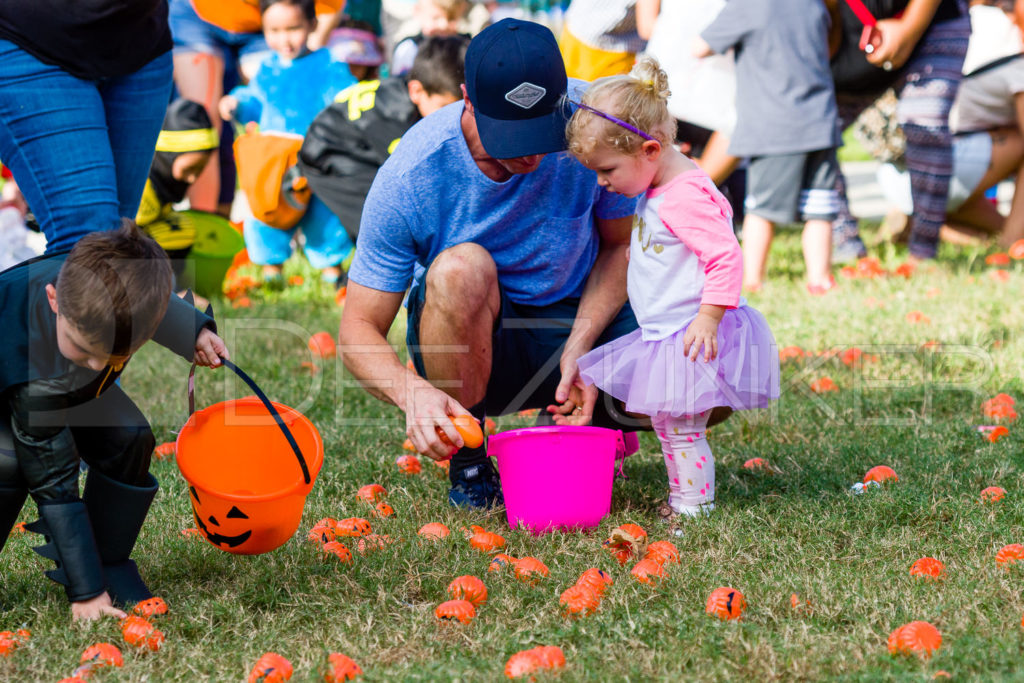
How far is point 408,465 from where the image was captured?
3.56 meters

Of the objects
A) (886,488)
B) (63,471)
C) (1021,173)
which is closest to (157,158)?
(63,471)

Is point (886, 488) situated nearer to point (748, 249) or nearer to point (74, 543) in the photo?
point (74, 543)

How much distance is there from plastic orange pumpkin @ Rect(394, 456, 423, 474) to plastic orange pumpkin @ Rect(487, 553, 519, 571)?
87cm

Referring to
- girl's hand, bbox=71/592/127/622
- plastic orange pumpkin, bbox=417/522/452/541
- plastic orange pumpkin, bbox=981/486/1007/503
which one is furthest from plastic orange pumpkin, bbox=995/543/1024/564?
girl's hand, bbox=71/592/127/622

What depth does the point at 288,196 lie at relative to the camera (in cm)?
646

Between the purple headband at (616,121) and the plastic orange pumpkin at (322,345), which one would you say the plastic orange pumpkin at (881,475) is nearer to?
the purple headband at (616,121)

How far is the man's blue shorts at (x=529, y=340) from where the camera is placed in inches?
129

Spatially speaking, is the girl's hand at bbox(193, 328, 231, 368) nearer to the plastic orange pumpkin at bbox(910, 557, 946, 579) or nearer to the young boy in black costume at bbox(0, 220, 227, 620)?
the young boy in black costume at bbox(0, 220, 227, 620)

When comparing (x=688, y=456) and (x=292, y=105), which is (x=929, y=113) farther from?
(x=688, y=456)

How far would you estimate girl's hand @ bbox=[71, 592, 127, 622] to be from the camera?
2418 millimetres

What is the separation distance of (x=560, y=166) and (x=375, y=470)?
116 cm

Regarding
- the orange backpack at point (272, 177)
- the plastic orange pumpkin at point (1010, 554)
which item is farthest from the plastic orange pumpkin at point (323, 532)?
the orange backpack at point (272, 177)

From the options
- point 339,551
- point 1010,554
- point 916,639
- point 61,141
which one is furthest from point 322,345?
point 916,639

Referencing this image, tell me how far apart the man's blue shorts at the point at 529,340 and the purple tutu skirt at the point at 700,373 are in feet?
0.88
